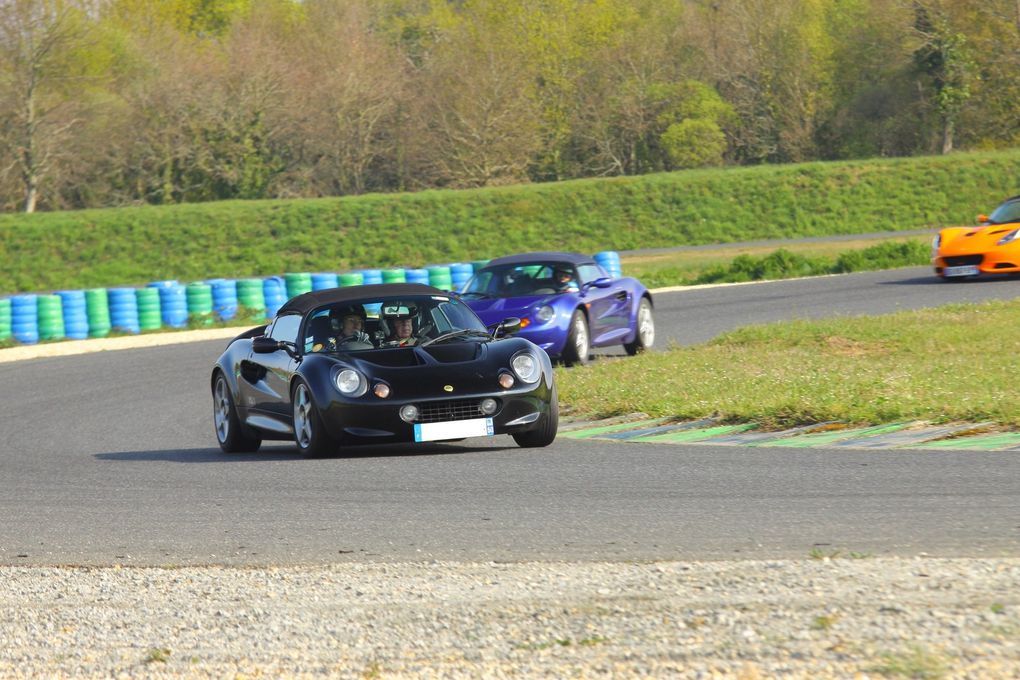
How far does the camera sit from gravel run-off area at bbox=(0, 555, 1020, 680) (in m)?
4.65

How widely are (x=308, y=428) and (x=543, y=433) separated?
171 centimetres

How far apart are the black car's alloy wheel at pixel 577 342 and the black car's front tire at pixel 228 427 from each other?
5183 millimetres

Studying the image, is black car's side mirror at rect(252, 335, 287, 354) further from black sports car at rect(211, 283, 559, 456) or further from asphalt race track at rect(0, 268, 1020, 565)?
asphalt race track at rect(0, 268, 1020, 565)

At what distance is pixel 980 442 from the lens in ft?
31.1

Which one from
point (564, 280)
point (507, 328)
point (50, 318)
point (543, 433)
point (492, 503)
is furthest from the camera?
point (50, 318)

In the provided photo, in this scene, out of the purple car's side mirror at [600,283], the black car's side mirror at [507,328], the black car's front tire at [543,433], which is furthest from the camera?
the purple car's side mirror at [600,283]

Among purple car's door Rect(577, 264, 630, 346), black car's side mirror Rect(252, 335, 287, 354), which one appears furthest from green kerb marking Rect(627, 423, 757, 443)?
purple car's door Rect(577, 264, 630, 346)

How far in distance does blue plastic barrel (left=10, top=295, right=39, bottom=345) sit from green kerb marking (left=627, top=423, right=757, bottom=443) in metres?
16.9

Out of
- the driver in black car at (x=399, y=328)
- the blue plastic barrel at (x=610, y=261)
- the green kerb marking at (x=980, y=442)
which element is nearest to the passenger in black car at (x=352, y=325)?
the driver in black car at (x=399, y=328)

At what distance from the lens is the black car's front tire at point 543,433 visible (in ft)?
35.3

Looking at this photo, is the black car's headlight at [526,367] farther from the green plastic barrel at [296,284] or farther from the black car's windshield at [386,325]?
the green plastic barrel at [296,284]

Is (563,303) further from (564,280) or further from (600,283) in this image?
(600,283)

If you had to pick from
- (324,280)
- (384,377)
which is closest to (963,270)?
(324,280)

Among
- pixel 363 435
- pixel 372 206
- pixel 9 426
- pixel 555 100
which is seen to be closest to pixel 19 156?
pixel 372 206
